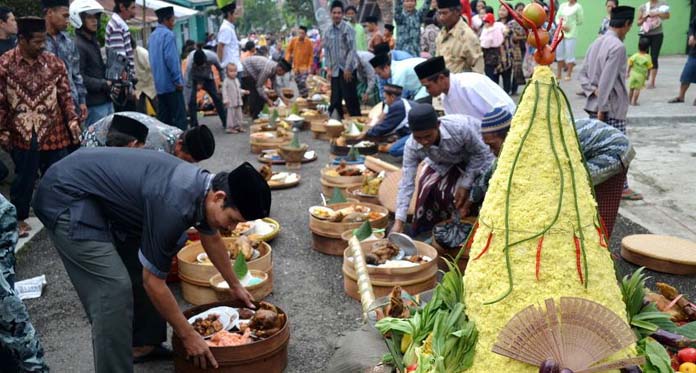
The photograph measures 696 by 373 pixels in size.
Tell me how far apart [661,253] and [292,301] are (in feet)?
10.3

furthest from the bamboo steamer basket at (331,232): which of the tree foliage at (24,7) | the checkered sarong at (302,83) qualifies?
the checkered sarong at (302,83)

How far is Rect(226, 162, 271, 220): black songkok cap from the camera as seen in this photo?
286 cm

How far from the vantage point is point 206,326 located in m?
3.78

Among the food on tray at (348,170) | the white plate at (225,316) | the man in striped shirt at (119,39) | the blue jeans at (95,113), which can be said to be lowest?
the food on tray at (348,170)

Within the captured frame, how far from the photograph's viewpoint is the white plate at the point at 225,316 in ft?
12.7

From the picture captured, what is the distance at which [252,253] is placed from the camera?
520cm

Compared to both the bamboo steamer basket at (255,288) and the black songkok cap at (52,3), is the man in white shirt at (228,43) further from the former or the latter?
the bamboo steamer basket at (255,288)

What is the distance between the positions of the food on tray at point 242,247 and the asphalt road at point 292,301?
382 mm

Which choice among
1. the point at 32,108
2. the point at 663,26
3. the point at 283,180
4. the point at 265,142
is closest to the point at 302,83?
the point at 265,142

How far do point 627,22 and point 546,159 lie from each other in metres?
5.44

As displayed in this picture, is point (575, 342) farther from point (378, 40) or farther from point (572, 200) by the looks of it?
point (378, 40)

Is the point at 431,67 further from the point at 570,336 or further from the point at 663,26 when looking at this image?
the point at 663,26

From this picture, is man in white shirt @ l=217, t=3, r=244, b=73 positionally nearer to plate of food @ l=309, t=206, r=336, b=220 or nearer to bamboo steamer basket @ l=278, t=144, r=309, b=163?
bamboo steamer basket @ l=278, t=144, r=309, b=163

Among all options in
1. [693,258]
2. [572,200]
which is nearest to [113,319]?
[572,200]
